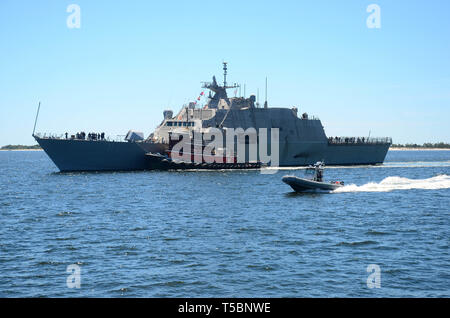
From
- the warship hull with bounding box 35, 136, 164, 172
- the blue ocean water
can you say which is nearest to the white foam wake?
the blue ocean water

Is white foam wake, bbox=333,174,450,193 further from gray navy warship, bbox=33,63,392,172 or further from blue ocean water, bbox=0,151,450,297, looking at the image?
gray navy warship, bbox=33,63,392,172

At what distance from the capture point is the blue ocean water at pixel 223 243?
51.8ft

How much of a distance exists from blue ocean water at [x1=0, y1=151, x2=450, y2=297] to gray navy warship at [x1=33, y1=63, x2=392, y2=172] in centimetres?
1751

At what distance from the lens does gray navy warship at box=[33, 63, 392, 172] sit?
58.6 metres

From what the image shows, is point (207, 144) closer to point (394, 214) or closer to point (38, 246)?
point (394, 214)

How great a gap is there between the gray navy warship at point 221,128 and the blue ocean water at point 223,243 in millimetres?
17509

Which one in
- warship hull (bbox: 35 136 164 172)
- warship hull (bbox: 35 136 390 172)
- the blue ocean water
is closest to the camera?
the blue ocean water

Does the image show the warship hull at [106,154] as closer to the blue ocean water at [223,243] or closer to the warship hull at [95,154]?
the warship hull at [95,154]

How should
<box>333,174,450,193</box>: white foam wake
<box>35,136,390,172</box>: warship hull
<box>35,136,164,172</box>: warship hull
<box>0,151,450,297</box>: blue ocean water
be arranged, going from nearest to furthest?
<box>0,151,450,297</box>: blue ocean water, <box>333,174,450,193</box>: white foam wake, <box>35,136,164,172</box>: warship hull, <box>35,136,390,172</box>: warship hull

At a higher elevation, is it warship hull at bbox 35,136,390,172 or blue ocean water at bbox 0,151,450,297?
warship hull at bbox 35,136,390,172

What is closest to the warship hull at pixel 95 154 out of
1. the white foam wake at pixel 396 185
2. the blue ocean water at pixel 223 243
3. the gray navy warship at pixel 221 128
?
the gray navy warship at pixel 221 128

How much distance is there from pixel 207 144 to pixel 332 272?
5003cm

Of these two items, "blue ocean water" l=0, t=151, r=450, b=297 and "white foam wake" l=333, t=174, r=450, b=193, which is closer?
"blue ocean water" l=0, t=151, r=450, b=297

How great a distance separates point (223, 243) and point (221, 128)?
4721 centimetres
